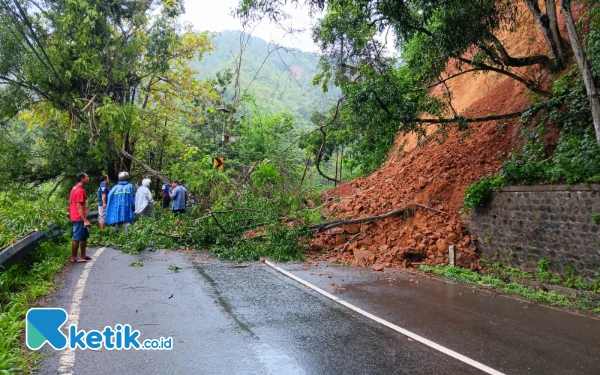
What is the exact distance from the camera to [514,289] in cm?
761

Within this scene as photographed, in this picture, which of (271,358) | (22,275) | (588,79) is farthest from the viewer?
(588,79)

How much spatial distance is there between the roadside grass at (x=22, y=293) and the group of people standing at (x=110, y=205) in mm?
515

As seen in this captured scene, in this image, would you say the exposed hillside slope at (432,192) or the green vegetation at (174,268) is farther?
the exposed hillside slope at (432,192)

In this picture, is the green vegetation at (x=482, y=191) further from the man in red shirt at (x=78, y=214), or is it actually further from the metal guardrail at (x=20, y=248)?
the metal guardrail at (x=20, y=248)

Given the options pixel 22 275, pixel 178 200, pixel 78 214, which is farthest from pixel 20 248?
pixel 178 200

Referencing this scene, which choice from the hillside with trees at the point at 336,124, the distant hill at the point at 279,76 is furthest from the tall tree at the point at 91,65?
the distant hill at the point at 279,76

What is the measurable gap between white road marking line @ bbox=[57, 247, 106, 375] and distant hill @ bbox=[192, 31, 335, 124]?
7294mm

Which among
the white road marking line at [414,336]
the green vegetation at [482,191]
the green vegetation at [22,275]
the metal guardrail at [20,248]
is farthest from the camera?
the green vegetation at [482,191]

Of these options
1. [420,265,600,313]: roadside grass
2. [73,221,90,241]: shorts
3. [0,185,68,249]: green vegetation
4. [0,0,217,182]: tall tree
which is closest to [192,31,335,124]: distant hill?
[0,0,217,182]: tall tree

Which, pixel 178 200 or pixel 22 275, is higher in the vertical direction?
pixel 178 200

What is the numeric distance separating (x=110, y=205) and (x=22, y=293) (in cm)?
558

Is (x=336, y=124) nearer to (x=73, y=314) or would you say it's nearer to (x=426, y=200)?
(x=426, y=200)

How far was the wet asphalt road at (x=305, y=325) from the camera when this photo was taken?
3.84 metres

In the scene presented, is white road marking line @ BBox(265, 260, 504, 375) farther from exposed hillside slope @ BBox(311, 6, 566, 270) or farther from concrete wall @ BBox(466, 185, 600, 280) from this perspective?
concrete wall @ BBox(466, 185, 600, 280)
